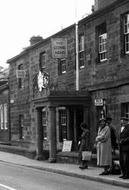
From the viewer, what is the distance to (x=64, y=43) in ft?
87.9

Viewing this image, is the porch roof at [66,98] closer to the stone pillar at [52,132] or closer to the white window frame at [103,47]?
the stone pillar at [52,132]

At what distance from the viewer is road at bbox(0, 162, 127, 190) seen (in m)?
14.3

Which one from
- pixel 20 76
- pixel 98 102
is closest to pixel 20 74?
pixel 20 76

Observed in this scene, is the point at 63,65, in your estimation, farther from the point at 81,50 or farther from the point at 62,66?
the point at 81,50

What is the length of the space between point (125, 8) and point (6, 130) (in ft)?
71.0

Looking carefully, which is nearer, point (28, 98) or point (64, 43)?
point (64, 43)

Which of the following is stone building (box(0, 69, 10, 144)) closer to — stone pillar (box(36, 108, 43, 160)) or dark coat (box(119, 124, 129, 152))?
stone pillar (box(36, 108, 43, 160))

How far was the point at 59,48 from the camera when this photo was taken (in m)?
26.7

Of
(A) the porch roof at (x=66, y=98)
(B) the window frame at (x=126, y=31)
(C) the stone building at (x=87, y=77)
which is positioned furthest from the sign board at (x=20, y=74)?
(B) the window frame at (x=126, y=31)

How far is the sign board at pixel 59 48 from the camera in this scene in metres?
26.2

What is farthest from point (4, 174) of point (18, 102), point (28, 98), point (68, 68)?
point (18, 102)

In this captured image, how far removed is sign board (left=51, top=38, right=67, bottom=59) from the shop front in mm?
2684

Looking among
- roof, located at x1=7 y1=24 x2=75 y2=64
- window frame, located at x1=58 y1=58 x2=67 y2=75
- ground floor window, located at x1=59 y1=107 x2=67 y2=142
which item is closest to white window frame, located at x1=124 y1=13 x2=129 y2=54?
roof, located at x1=7 y1=24 x2=75 y2=64

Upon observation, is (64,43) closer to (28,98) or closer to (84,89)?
(84,89)
